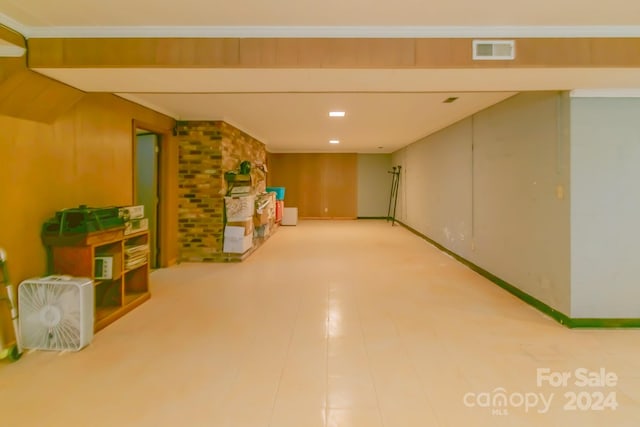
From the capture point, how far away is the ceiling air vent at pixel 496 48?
2.44m

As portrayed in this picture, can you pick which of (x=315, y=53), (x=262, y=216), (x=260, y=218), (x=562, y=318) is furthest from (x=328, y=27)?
(x=262, y=216)

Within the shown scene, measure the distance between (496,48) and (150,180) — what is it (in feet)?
15.2

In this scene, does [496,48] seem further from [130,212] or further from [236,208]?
[236,208]

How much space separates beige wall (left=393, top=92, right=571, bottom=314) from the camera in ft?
10.7

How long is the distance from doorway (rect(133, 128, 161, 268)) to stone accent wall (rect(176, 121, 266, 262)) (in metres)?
0.39

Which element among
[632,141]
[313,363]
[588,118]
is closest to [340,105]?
[588,118]

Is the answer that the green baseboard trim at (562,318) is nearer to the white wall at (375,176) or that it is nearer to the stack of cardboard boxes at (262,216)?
the stack of cardboard boxes at (262,216)

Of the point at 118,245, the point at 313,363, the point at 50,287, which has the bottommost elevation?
the point at 313,363

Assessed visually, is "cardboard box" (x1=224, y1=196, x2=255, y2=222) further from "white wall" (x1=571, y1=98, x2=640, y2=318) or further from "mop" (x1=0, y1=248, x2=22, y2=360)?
"white wall" (x1=571, y1=98, x2=640, y2=318)

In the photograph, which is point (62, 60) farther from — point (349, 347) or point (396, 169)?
point (396, 169)

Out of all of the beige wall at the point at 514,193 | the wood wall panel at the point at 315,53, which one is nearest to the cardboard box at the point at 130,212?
the wood wall panel at the point at 315,53

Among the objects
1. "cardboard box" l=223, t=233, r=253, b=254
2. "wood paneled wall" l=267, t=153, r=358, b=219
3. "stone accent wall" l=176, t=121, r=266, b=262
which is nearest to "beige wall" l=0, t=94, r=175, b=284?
"stone accent wall" l=176, t=121, r=266, b=262

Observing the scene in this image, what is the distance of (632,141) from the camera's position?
306 centimetres

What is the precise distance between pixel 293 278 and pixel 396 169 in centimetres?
726
